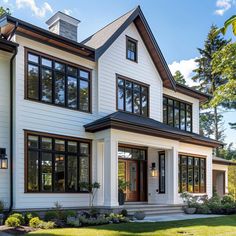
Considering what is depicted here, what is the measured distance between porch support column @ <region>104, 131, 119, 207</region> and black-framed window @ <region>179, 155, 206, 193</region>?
5.67 m

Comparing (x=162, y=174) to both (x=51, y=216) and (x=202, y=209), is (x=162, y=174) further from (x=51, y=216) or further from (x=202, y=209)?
(x=51, y=216)

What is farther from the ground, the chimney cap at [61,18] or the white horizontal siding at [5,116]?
the chimney cap at [61,18]

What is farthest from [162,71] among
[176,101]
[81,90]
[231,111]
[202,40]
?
[231,111]

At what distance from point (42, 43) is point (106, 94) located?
136 inches

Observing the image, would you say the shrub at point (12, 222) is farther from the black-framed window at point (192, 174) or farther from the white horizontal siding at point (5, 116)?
the black-framed window at point (192, 174)

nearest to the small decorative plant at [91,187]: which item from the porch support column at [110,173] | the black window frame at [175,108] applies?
the porch support column at [110,173]

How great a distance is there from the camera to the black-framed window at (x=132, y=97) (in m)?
15.2

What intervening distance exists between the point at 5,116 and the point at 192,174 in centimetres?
1062

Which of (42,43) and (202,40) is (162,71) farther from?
(202,40)

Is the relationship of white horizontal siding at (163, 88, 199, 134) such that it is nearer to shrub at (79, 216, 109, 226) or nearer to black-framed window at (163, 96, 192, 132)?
black-framed window at (163, 96, 192, 132)

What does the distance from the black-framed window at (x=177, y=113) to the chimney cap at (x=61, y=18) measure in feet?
19.6

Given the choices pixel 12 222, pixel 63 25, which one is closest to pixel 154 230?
pixel 12 222

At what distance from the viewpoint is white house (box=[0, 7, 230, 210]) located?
37.7 feet

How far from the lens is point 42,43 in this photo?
40.3ft
